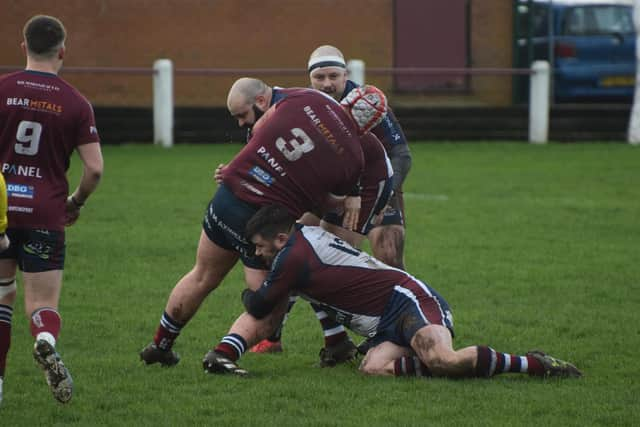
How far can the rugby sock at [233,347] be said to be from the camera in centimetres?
682

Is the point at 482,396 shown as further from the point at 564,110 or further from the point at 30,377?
the point at 564,110

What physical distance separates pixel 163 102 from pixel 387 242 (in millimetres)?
15154

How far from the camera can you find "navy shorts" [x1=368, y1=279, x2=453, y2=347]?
6759 millimetres

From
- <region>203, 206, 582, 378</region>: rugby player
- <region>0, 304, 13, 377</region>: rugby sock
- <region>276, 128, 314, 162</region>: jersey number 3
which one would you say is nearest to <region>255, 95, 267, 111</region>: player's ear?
<region>276, 128, 314, 162</region>: jersey number 3

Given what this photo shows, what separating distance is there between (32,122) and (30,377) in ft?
5.44

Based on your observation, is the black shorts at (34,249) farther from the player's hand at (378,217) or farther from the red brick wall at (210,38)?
the red brick wall at (210,38)

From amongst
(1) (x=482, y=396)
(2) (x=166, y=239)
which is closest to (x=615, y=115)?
(2) (x=166, y=239)

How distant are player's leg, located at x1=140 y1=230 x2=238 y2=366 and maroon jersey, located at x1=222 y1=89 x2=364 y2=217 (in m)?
0.42

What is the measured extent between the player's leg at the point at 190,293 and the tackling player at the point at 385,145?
4.86ft

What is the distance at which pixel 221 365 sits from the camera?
682cm

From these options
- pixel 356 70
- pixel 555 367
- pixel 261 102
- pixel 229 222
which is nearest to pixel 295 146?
pixel 261 102

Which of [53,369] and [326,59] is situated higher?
[326,59]

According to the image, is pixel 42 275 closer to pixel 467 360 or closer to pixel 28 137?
pixel 28 137

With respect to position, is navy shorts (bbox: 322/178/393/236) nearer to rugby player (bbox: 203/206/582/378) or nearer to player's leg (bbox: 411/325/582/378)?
rugby player (bbox: 203/206/582/378)
